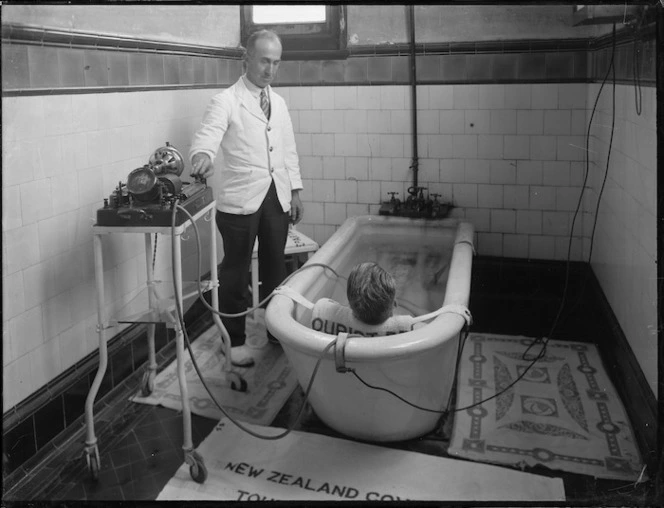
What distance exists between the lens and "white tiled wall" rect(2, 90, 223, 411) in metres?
1.98

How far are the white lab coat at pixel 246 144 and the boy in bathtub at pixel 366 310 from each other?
2.03 ft

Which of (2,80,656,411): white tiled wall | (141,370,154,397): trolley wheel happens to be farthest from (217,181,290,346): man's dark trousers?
(141,370,154,397): trolley wheel

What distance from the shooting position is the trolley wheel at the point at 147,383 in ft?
8.33

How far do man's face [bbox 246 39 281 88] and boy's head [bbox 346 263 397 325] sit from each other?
34.0 inches

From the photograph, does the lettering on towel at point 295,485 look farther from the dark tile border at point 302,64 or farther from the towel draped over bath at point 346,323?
the dark tile border at point 302,64

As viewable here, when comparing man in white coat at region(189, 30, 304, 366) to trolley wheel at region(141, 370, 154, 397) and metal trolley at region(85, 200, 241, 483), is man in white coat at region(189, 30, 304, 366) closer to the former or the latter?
metal trolley at region(85, 200, 241, 483)

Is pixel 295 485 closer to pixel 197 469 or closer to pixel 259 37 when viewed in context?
pixel 197 469

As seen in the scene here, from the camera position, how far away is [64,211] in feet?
7.06

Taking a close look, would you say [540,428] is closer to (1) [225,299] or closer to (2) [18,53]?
(1) [225,299]

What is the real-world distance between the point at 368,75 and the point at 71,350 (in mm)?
1591

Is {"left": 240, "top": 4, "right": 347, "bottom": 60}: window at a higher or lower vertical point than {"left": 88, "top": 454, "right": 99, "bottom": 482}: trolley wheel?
higher

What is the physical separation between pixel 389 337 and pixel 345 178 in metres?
1.00

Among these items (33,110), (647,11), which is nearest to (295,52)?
(33,110)

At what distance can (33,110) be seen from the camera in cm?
197
